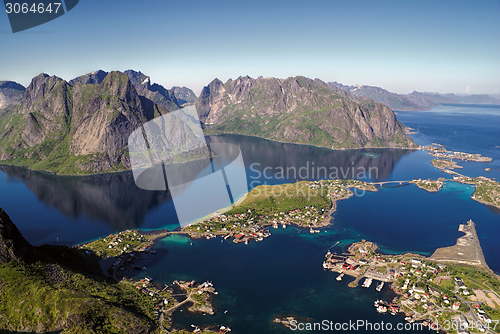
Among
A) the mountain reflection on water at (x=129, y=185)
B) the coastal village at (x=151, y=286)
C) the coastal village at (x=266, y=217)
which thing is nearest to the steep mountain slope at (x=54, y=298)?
the coastal village at (x=151, y=286)

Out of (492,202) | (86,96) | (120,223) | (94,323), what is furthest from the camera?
(86,96)

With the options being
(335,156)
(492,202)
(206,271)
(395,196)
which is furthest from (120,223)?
(335,156)

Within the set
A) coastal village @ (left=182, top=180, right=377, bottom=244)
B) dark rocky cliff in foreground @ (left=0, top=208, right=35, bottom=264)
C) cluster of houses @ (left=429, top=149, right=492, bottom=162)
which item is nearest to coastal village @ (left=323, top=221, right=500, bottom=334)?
coastal village @ (left=182, top=180, right=377, bottom=244)

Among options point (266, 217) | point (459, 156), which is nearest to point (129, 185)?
point (266, 217)

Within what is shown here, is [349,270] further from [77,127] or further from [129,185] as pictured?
[77,127]

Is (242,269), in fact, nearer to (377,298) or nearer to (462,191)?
(377,298)

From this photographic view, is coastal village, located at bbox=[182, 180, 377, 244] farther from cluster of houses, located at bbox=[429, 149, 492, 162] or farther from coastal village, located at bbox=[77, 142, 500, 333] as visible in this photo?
cluster of houses, located at bbox=[429, 149, 492, 162]
